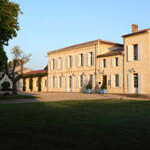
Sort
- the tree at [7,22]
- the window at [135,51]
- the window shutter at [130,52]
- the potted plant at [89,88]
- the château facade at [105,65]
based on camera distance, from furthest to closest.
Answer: the potted plant at [89,88] < the window shutter at [130,52] < the window at [135,51] < the château facade at [105,65] < the tree at [7,22]

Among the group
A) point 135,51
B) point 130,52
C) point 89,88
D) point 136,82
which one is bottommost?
point 89,88

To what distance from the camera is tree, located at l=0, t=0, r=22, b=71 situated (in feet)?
50.1

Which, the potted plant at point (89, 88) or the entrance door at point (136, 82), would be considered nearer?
the entrance door at point (136, 82)

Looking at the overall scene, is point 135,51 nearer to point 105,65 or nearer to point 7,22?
point 105,65

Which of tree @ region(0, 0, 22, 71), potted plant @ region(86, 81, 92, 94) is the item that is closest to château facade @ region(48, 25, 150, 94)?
potted plant @ region(86, 81, 92, 94)

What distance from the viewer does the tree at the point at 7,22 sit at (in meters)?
15.3

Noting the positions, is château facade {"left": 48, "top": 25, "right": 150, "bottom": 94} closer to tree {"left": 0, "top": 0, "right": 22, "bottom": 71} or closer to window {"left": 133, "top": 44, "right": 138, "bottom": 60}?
window {"left": 133, "top": 44, "right": 138, "bottom": 60}

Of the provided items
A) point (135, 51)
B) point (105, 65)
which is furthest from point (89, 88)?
point (135, 51)

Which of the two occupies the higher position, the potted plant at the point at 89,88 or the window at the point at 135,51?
the window at the point at 135,51

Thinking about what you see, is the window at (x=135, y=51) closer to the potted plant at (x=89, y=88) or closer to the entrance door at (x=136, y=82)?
the entrance door at (x=136, y=82)

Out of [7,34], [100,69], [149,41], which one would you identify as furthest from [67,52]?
[7,34]

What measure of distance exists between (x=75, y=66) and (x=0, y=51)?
19973 mm

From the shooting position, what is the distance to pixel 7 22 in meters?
15.3

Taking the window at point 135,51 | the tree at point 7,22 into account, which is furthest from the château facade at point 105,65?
the tree at point 7,22
